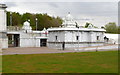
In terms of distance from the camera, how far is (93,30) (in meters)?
58.3

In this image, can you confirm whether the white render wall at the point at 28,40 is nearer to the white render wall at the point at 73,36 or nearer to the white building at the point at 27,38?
the white building at the point at 27,38

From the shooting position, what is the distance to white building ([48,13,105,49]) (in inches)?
2164

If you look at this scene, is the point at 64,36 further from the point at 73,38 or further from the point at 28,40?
the point at 28,40

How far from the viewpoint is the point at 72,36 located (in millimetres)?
55406

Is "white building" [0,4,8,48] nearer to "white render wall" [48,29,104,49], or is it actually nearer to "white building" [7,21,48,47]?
"white building" [7,21,48,47]

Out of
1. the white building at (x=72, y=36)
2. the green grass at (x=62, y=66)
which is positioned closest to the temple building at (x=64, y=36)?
the white building at (x=72, y=36)

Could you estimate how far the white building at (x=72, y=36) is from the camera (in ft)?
180

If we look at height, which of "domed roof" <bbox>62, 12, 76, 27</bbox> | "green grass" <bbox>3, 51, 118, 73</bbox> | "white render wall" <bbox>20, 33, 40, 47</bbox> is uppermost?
"domed roof" <bbox>62, 12, 76, 27</bbox>

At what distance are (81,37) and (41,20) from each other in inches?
2250

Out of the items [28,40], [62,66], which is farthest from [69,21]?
[62,66]

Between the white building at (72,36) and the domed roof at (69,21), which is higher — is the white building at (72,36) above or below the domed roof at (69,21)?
below

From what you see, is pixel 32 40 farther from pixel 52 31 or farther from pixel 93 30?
pixel 93 30

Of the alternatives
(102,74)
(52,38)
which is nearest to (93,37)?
(52,38)

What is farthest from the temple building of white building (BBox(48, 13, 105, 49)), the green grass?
the green grass
